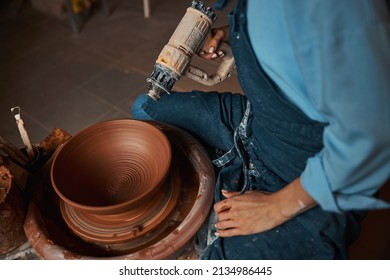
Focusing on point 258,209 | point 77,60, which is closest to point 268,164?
point 258,209

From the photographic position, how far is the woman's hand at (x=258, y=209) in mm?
786

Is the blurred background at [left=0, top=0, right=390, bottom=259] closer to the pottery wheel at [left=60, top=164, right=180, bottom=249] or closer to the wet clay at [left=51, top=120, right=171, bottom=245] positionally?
the wet clay at [left=51, top=120, right=171, bottom=245]

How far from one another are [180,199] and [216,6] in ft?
1.74

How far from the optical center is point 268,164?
98cm

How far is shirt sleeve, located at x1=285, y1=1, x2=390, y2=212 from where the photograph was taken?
22.2 inches

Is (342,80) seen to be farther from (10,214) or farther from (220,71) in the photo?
(10,214)

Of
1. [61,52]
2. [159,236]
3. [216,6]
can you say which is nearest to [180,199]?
[159,236]

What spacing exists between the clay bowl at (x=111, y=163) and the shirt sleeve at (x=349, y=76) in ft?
1.43

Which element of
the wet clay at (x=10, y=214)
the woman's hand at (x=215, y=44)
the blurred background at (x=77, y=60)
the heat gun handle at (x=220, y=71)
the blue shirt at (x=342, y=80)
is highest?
the blue shirt at (x=342, y=80)

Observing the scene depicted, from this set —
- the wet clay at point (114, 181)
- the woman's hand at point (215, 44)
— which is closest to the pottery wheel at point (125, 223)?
the wet clay at point (114, 181)

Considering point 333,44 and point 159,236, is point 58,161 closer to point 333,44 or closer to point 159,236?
point 159,236

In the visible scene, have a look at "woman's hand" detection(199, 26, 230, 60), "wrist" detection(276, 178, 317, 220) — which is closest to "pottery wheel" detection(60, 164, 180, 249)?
"wrist" detection(276, 178, 317, 220)

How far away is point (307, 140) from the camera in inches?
32.6

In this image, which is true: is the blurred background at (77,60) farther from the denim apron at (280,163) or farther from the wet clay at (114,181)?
the denim apron at (280,163)
